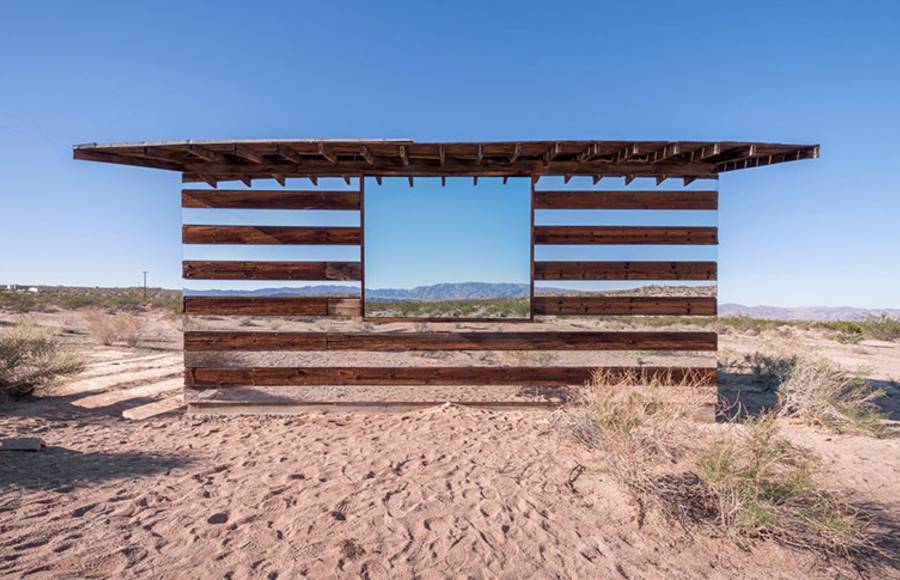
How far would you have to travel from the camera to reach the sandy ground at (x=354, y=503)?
246cm

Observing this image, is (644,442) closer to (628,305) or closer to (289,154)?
(628,305)

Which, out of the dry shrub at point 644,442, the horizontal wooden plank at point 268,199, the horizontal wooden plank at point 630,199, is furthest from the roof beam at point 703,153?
the horizontal wooden plank at point 268,199

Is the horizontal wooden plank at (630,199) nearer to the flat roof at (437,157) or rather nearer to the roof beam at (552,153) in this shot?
the flat roof at (437,157)

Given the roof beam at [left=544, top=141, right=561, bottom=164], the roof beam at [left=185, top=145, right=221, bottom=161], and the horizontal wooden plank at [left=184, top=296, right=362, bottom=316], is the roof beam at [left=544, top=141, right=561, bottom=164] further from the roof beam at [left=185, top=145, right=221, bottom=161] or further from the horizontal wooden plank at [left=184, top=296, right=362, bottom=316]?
the roof beam at [left=185, top=145, right=221, bottom=161]

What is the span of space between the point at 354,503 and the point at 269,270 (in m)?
3.23

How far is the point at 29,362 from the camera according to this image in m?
6.07

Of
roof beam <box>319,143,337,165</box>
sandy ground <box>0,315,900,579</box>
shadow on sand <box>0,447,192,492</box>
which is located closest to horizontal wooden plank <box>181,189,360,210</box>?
roof beam <box>319,143,337,165</box>

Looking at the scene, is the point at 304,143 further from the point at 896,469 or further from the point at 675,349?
the point at 896,469

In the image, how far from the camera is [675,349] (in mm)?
5332

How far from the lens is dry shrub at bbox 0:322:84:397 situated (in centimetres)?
583

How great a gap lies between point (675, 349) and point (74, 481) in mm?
5971

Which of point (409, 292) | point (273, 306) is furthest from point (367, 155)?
point (409, 292)

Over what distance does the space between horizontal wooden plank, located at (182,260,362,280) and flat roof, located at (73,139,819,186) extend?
1.03 m

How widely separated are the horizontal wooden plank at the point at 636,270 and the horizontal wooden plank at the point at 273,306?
251 cm
